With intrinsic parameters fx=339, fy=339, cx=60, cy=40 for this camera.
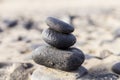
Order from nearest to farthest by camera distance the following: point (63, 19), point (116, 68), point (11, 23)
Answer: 1. point (116, 68)
2. point (11, 23)
3. point (63, 19)

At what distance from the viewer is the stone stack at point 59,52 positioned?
4441 mm

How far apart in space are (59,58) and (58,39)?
0.26 metres

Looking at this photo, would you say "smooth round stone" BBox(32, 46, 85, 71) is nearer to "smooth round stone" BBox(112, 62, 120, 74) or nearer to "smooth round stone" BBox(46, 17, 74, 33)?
"smooth round stone" BBox(46, 17, 74, 33)

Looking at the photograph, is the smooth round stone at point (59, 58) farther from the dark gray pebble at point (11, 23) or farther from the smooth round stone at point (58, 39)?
the dark gray pebble at point (11, 23)

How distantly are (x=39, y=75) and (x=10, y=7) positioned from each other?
601cm

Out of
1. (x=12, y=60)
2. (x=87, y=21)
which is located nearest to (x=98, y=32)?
(x=87, y=21)

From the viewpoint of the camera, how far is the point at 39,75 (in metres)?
4.48

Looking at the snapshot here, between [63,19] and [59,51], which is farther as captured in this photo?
[63,19]

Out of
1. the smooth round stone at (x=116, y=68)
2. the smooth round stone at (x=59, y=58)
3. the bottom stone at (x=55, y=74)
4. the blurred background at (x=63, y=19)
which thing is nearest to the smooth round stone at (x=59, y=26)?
the smooth round stone at (x=59, y=58)

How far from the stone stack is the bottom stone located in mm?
50

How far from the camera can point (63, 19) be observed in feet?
28.7

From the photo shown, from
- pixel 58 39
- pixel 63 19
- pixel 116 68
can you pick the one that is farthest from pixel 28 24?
pixel 116 68

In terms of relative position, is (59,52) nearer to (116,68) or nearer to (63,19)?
(116,68)

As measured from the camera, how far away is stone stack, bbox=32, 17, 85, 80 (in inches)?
175
